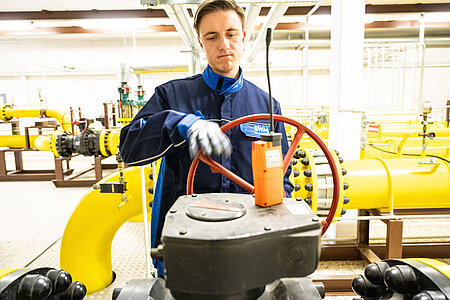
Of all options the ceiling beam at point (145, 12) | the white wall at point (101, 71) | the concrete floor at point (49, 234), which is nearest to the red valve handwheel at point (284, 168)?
the concrete floor at point (49, 234)

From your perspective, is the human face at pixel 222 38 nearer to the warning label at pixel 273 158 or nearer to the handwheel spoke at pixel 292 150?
the handwheel spoke at pixel 292 150

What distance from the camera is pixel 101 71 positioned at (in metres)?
6.07

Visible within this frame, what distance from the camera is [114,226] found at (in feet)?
4.74

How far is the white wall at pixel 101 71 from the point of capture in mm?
5949

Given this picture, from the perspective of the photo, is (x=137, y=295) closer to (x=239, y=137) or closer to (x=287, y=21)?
(x=239, y=137)

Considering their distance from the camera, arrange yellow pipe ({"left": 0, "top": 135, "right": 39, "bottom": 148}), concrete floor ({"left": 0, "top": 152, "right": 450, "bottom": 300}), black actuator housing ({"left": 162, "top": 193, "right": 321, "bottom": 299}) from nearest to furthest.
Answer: black actuator housing ({"left": 162, "top": 193, "right": 321, "bottom": 299}), concrete floor ({"left": 0, "top": 152, "right": 450, "bottom": 300}), yellow pipe ({"left": 0, "top": 135, "right": 39, "bottom": 148})

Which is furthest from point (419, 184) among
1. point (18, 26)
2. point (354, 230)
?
point (18, 26)

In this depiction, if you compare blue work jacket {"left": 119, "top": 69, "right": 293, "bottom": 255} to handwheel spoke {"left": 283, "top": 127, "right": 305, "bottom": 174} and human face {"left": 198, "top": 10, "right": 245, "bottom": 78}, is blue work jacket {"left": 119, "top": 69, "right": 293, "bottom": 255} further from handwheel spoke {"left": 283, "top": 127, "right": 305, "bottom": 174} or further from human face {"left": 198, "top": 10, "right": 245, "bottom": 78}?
handwheel spoke {"left": 283, "top": 127, "right": 305, "bottom": 174}

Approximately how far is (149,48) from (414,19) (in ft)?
14.8

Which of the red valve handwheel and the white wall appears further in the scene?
the white wall

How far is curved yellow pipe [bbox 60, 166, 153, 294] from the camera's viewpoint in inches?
54.8

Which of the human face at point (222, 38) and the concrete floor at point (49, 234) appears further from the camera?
the concrete floor at point (49, 234)

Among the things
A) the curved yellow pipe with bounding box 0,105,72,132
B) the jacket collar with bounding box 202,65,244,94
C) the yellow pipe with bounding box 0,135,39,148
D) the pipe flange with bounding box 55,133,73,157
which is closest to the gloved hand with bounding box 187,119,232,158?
the jacket collar with bounding box 202,65,244,94

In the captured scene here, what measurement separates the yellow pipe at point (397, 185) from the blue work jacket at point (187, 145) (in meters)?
0.54
